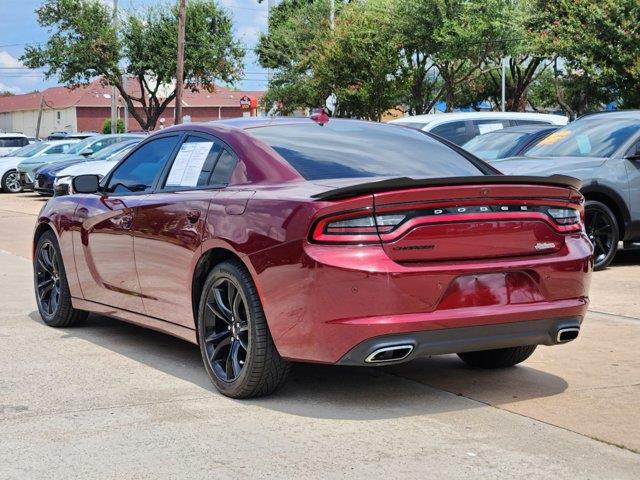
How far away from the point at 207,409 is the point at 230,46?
4943 cm

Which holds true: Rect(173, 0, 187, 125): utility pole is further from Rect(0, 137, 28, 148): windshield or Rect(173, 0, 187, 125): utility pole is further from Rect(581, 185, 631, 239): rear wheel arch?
Rect(581, 185, 631, 239): rear wheel arch

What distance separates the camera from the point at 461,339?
5.14m

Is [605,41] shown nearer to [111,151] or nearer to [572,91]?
[572,91]

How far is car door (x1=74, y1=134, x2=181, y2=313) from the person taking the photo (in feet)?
22.0

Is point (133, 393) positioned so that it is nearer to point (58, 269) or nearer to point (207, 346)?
point (207, 346)

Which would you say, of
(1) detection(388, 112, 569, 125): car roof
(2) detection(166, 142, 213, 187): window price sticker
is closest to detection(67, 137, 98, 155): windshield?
(1) detection(388, 112, 569, 125): car roof

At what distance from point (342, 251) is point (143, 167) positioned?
2.45 meters

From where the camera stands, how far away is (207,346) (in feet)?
19.1

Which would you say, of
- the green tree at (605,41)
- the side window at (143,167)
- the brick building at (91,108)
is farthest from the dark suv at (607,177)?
the brick building at (91,108)

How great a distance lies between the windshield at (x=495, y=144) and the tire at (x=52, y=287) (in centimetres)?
671

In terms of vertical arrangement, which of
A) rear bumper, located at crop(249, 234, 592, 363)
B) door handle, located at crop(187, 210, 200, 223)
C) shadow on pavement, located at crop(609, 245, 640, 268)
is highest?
door handle, located at crop(187, 210, 200, 223)

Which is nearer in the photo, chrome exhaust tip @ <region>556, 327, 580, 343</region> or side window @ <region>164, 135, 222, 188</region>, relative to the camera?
chrome exhaust tip @ <region>556, 327, 580, 343</region>

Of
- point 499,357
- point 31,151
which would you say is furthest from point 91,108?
point 499,357

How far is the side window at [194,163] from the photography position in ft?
20.3
